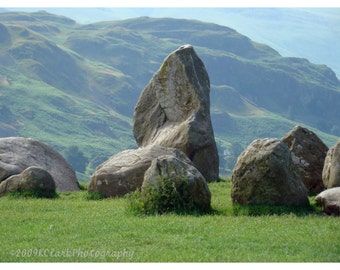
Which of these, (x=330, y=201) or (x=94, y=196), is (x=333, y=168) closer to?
(x=330, y=201)

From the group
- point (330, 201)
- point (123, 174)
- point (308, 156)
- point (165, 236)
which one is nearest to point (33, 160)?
point (123, 174)

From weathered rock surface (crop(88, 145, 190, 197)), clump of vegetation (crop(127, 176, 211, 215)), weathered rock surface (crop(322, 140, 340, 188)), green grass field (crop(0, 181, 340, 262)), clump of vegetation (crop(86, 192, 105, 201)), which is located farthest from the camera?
clump of vegetation (crop(86, 192, 105, 201))

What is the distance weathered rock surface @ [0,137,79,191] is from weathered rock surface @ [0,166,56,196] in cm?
283

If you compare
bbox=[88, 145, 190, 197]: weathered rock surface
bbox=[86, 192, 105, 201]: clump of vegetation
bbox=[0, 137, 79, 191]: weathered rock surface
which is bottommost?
bbox=[0, 137, 79, 191]: weathered rock surface

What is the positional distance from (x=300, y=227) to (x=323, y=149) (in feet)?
36.1

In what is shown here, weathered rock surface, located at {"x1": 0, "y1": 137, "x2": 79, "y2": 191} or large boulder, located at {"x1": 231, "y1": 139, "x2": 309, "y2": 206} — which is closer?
large boulder, located at {"x1": 231, "y1": 139, "x2": 309, "y2": 206}

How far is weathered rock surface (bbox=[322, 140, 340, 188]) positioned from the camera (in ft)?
86.9

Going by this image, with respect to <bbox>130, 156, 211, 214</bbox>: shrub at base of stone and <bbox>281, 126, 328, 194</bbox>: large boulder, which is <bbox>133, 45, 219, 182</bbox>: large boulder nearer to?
<bbox>281, 126, 328, 194</bbox>: large boulder

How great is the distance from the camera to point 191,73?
3888cm

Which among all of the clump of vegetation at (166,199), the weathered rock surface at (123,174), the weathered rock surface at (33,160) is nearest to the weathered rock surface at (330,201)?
the clump of vegetation at (166,199)

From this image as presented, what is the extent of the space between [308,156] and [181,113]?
9.61 metres

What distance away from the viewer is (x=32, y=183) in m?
29.4

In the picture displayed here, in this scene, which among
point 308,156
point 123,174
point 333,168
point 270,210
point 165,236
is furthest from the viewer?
point 308,156

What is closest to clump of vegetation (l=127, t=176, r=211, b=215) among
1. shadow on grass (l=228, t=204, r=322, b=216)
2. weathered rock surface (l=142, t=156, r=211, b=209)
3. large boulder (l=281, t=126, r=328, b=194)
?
weathered rock surface (l=142, t=156, r=211, b=209)
